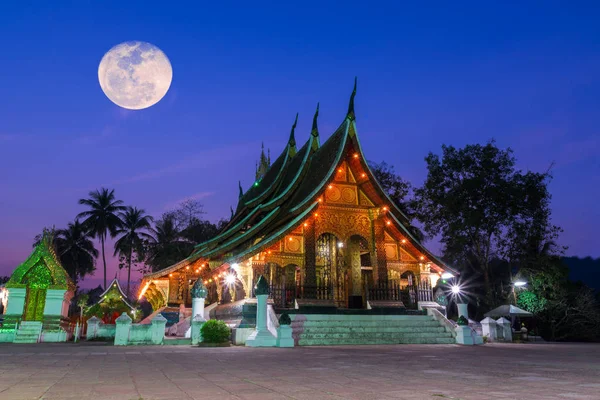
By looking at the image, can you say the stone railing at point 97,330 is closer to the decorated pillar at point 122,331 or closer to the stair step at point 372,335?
the decorated pillar at point 122,331

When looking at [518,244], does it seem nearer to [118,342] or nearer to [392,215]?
[392,215]

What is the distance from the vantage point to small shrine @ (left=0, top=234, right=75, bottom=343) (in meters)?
14.0

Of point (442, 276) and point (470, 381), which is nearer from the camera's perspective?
point (470, 381)

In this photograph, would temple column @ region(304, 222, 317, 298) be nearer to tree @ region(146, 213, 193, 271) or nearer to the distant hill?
tree @ region(146, 213, 193, 271)

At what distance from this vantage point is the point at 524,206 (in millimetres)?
23562

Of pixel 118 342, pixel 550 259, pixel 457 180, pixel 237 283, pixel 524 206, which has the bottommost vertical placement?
pixel 118 342

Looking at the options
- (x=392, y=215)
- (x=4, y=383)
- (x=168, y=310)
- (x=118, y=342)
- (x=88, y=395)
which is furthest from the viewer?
(x=168, y=310)

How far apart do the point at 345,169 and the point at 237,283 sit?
635cm

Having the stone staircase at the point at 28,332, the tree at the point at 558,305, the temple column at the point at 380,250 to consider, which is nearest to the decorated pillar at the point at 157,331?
the stone staircase at the point at 28,332

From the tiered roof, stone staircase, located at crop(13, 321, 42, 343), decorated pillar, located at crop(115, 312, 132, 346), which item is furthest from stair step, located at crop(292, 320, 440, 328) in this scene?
stone staircase, located at crop(13, 321, 42, 343)

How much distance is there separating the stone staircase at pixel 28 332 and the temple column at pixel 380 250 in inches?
472

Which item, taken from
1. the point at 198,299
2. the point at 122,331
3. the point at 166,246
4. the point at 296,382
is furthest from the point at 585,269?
the point at 296,382

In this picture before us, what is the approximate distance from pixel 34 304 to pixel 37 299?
0.60ft

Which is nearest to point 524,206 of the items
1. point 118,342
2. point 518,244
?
point 518,244
